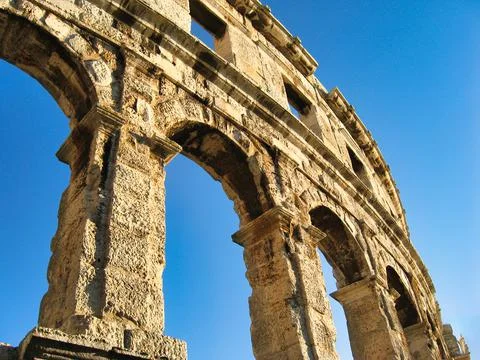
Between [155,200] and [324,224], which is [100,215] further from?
[324,224]

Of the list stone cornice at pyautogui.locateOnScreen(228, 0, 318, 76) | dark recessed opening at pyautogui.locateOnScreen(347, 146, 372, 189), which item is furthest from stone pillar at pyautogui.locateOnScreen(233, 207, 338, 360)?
dark recessed opening at pyautogui.locateOnScreen(347, 146, 372, 189)

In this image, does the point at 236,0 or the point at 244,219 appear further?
the point at 236,0

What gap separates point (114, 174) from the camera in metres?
4.25

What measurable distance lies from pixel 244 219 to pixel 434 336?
6.11 meters

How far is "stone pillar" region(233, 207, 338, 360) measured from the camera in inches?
207

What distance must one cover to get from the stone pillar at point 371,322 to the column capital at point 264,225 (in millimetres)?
2336

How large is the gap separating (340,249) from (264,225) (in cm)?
260

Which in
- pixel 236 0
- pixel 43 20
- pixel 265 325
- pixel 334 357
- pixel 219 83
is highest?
pixel 236 0

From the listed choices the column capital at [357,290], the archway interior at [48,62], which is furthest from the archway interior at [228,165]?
the column capital at [357,290]

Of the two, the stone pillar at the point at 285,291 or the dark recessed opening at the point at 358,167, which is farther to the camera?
the dark recessed opening at the point at 358,167

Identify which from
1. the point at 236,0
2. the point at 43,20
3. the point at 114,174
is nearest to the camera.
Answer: the point at 114,174

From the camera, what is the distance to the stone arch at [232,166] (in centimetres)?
639

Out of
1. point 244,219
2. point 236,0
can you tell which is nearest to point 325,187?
point 244,219

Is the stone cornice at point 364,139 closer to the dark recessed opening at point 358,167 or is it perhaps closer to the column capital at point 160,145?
the dark recessed opening at point 358,167
